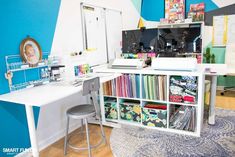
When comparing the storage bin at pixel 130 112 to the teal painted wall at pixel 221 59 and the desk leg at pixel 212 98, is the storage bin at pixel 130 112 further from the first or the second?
the teal painted wall at pixel 221 59

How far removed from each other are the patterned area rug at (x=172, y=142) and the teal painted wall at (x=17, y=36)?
1101 mm

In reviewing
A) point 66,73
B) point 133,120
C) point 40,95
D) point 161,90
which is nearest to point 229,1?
point 161,90

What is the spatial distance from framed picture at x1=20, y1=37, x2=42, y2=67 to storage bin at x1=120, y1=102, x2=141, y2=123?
1.33 metres

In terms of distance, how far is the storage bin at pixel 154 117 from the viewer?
2.61 metres

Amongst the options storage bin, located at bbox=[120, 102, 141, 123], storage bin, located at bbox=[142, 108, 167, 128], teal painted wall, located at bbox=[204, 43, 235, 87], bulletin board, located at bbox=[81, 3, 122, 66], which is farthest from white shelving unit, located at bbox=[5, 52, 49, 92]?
teal painted wall, located at bbox=[204, 43, 235, 87]

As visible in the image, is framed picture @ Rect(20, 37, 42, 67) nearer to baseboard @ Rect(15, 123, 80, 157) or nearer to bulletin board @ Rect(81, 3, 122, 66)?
bulletin board @ Rect(81, 3, 122, 66)

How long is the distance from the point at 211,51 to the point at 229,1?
1125 millimetres

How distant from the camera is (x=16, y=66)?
2096 millimetres

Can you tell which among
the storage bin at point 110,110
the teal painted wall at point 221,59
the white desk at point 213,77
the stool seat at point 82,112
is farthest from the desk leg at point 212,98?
the teal painted wall at point 221,59

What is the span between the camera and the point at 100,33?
3.38 meters

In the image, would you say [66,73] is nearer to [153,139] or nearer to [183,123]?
[153,139]

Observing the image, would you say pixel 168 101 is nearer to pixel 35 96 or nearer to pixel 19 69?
pixel 35 96

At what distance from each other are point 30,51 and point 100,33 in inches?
56.6

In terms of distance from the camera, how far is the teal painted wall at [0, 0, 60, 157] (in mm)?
2000
